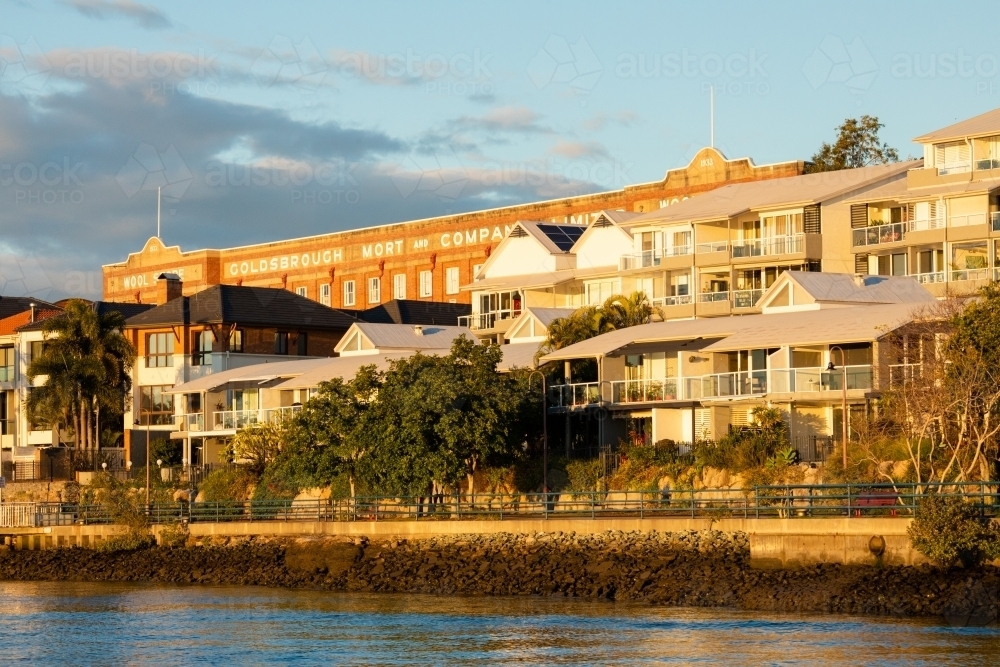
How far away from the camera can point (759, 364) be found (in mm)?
60281

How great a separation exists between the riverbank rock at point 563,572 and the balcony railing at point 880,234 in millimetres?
31392

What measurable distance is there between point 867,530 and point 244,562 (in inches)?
900

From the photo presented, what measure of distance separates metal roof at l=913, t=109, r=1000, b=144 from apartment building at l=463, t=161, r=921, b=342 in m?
3.12

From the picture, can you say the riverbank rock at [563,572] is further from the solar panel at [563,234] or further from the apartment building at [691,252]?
the solar panel at [563,234]

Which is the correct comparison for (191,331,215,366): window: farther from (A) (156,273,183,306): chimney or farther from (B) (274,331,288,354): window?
(A) (156,273,183,306): chimney

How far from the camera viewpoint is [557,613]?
142 feet

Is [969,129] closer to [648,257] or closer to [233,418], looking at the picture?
[648,257]

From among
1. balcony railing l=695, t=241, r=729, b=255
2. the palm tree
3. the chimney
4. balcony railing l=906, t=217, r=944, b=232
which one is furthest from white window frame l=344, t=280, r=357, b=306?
balcony railing l=906, t=217, r=944, b=232

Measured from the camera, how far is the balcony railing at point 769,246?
254 feet

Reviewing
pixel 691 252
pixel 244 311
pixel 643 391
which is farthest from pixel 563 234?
pixel 643 391

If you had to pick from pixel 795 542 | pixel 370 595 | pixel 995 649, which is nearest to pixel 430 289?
pixel 370 595

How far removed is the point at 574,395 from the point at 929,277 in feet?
59.8

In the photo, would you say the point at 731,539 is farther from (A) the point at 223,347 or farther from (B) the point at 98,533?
(A) the point at 223,347

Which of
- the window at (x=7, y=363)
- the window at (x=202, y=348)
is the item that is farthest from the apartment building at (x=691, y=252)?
the window at (x=7, y=363)
